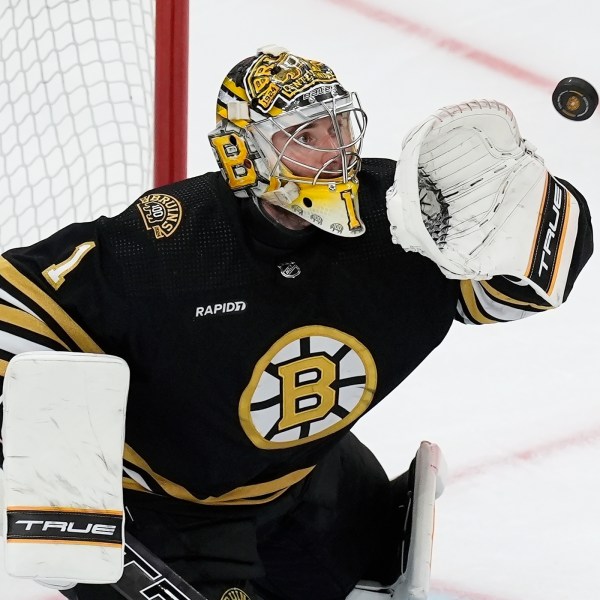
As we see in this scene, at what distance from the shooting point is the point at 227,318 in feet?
6.81

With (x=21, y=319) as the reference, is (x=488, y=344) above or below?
below

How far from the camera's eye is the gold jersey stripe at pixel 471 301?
2213 mm

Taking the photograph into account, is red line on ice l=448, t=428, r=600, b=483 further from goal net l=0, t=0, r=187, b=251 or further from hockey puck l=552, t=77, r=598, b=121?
goal net l=0, t=0, r=187, b=251

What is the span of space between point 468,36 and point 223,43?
638mm

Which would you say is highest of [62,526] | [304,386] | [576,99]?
[576,99]

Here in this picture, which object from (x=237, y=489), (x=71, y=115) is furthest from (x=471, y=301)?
(x=71, y=115)

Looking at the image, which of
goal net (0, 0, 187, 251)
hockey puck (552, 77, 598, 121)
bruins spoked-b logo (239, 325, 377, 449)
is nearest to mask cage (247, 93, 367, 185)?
bruins spoked-b logo (239, 325, 377, 449)

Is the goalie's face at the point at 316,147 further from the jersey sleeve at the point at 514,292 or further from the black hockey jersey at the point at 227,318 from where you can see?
the jersey sleeve at the point at 514,292

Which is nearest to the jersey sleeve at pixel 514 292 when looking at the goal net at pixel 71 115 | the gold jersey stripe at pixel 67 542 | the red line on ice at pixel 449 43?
the gold jersey stripe at pixel 67 542

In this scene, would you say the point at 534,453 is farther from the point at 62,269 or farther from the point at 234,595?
the point at 62,269

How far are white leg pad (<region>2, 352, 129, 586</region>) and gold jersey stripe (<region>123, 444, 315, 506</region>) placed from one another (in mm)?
205

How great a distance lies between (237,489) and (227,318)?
1.03 ft

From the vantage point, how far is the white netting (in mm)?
2910

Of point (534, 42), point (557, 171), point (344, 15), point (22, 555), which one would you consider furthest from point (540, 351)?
point (22, 555)
